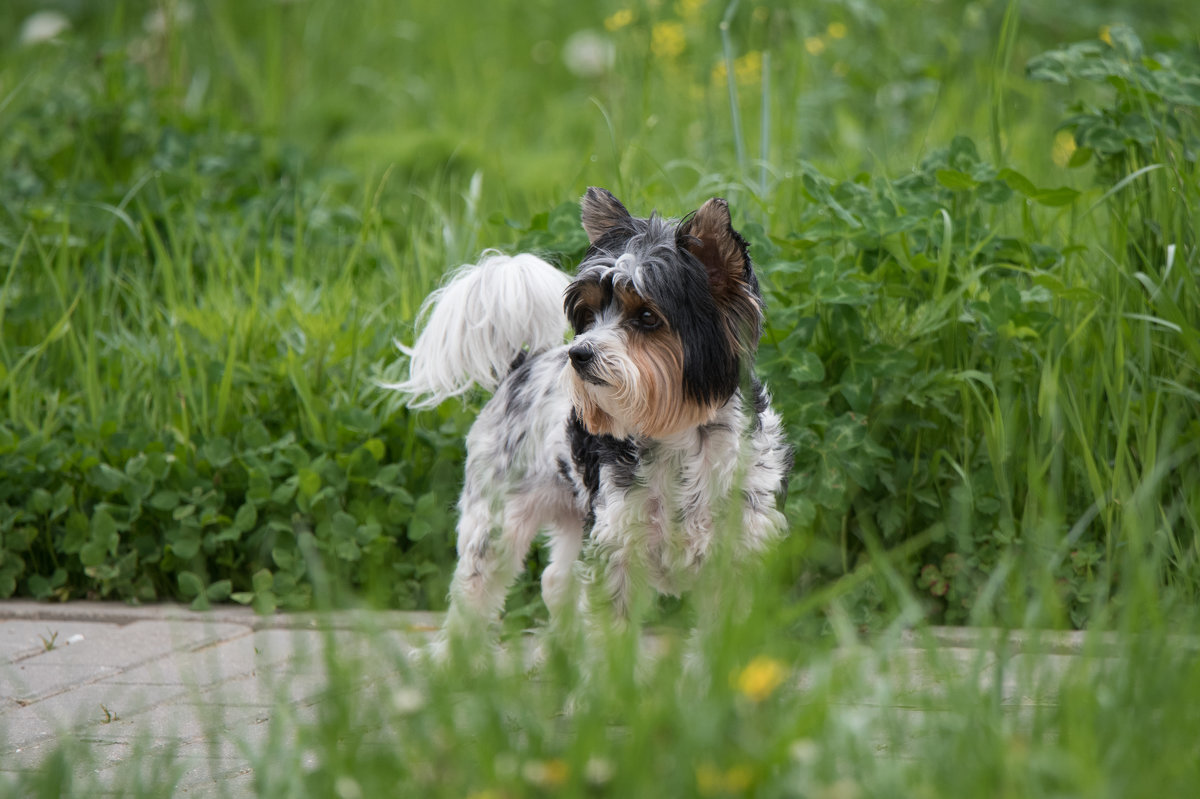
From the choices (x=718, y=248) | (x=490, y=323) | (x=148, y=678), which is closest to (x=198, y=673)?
(x=148, y=678)

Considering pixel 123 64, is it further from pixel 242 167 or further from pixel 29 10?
pixel 29 10

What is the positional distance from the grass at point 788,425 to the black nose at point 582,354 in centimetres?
75

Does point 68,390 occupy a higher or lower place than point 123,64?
lower

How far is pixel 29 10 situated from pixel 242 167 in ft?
19.2

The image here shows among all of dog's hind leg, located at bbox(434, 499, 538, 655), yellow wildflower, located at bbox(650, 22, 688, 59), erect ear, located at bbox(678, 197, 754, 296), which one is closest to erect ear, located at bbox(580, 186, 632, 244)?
erect ear, located at bbox(678, 197, 754, 296)

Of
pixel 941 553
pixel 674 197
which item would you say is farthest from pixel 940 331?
pixel 674 197

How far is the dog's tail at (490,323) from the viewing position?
3883 millimetres

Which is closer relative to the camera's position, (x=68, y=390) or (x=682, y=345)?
(x=682, y=345)

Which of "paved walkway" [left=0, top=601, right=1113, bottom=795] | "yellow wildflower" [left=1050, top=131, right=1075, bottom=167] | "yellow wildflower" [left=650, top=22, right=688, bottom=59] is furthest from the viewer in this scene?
"yellow wildflower" [left=650, top=22, right=688, bottom=59]

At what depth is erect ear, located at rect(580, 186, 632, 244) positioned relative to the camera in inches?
137

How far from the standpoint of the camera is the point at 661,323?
329 centimetres

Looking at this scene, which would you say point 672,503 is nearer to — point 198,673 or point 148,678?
point 198,673

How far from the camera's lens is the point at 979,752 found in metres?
1.89

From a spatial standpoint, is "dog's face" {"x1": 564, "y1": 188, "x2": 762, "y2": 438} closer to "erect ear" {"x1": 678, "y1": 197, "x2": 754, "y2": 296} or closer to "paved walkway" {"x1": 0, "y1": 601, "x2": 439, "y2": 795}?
"erect ear" {"x1": 678, "y1": 197, "x2": 754, "y2": 296}
